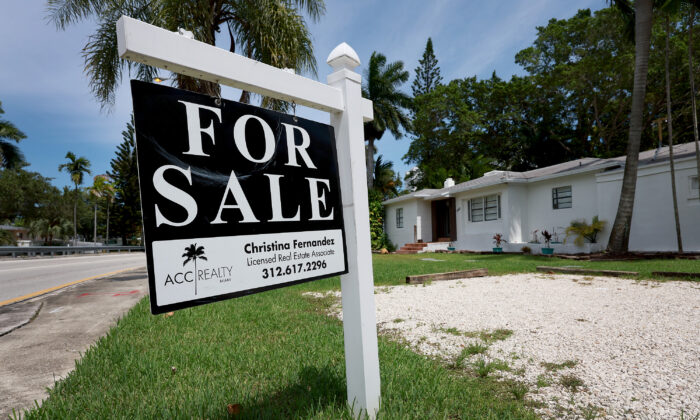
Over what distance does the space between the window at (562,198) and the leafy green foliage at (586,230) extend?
3.76 ft

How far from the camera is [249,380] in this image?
2557 mm

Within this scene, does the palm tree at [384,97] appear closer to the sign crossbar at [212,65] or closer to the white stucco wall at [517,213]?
the white stucco wall at [517,213]

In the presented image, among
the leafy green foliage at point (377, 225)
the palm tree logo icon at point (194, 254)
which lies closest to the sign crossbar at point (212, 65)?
the palm tree logo icon at point (194, 254)

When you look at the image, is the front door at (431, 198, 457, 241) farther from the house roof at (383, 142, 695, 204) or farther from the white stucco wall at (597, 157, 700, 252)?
the white stucco wall at (597, 157, 700, 252)

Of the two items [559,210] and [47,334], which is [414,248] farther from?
[47,334]

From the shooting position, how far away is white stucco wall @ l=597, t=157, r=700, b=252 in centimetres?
1151

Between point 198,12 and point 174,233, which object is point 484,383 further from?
point 198,12

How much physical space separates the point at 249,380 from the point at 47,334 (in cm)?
295

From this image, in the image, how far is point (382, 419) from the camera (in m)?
1.95

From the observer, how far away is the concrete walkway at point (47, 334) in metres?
2.66

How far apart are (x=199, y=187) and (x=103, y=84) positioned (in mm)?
8550

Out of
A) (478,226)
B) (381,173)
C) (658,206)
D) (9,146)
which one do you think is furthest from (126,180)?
(658,206)

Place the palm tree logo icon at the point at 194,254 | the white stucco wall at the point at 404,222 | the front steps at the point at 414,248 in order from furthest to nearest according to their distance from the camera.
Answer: the white stucco wall at the point at 404,222 → the front steps at the point at 414,248 → the palm tree logo icon at the point at 194,254

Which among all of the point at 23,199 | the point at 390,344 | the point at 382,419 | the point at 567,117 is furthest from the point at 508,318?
the point at 23,199
